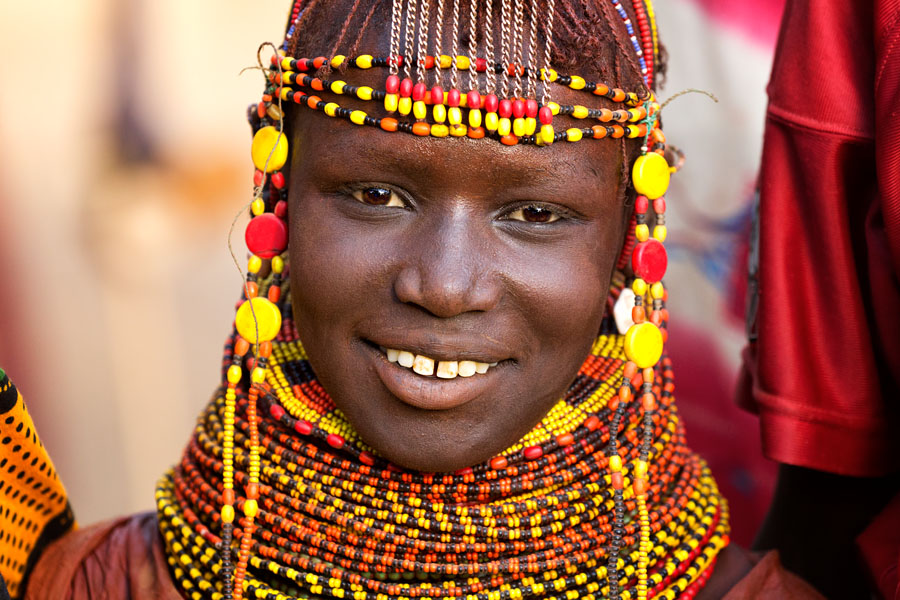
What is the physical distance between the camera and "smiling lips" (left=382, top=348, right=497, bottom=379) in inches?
56.6

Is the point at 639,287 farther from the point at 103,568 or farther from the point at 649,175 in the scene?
the point at 103,568

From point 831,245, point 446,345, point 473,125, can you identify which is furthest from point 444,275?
point 831,245

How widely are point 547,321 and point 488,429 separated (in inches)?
7.5

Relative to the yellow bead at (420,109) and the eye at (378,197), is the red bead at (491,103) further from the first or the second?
the eye at (378,197)

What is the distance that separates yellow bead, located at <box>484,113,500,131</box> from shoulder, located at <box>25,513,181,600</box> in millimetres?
923

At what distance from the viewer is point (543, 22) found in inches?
55.5

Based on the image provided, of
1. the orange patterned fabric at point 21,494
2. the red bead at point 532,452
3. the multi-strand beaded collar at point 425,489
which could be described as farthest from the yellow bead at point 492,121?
the orange patterned fabric at point 21,494

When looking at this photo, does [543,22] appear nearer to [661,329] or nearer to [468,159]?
[468,159]

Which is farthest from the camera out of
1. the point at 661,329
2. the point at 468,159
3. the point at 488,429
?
the point at 661,329

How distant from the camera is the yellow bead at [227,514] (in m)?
1.57

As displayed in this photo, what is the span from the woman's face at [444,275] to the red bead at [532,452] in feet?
0.18

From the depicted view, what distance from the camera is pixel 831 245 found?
5.59 ft

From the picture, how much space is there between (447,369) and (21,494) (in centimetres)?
72

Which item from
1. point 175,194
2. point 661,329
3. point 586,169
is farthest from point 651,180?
point 175,194
